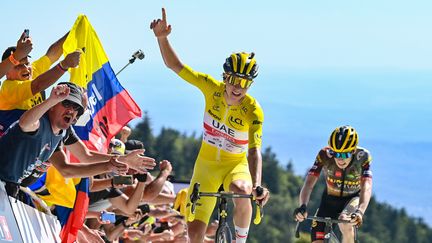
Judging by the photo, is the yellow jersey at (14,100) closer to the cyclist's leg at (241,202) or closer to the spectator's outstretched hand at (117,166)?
the spectator's outstretched hand at (117,166)

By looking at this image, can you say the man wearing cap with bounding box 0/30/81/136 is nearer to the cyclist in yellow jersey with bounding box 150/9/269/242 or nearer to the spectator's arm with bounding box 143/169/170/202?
the cyclist in yellow jersey with bounding box 150/9/269/242

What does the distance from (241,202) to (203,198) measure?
1.84 feet

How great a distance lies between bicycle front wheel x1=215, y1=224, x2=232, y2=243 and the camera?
12.8 meters

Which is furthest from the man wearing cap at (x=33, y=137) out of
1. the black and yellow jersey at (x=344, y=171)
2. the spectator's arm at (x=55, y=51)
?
the black and yellow jersey at (x=344, y=171)

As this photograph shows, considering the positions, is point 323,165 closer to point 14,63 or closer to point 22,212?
point 14,63

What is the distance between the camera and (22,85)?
11.5m

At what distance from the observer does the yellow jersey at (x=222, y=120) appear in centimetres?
1366

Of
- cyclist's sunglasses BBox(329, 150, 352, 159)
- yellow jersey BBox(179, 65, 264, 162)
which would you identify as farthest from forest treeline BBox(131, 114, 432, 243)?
yellow jersey BBox(179, 65, 264, 162)

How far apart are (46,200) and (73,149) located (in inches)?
59.6

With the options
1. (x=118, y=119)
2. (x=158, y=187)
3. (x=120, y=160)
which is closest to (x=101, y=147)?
(x=118, y=119)

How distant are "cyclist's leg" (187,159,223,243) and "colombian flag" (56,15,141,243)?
1191 mm

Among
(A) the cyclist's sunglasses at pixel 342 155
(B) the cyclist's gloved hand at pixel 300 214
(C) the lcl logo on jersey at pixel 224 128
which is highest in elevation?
(A) the cyclist's sunglasses at pixel 342 155

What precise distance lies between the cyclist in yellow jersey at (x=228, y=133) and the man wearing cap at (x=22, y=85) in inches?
96.5

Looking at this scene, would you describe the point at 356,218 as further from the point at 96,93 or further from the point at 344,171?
the point at 96,93
